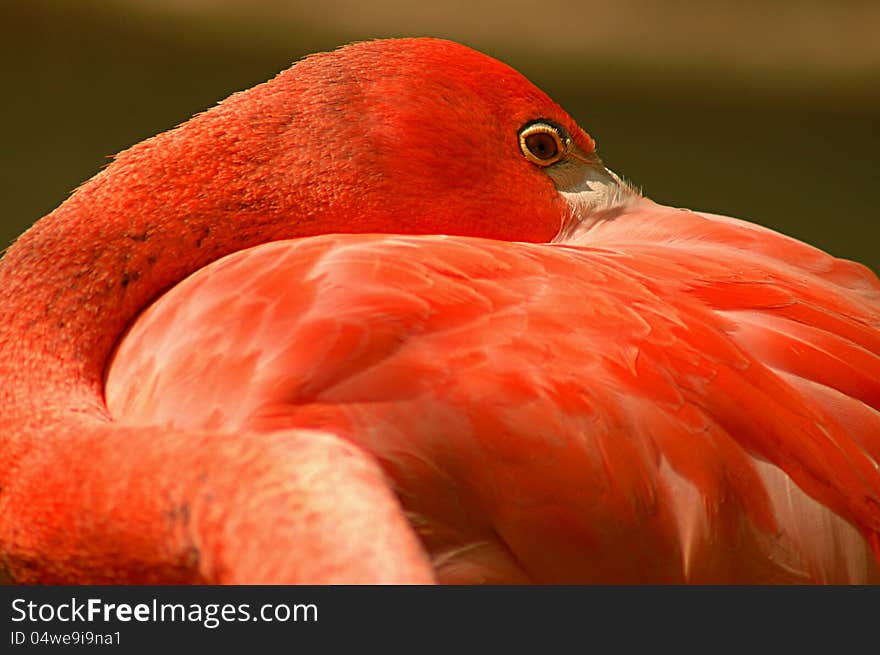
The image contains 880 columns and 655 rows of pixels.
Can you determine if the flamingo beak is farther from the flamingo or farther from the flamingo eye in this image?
the flamingo

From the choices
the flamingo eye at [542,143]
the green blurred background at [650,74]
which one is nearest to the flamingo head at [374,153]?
the flamingo eye at [542,143]

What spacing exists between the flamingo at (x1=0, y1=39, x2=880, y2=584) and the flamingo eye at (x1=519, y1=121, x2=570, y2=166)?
225 millimetres

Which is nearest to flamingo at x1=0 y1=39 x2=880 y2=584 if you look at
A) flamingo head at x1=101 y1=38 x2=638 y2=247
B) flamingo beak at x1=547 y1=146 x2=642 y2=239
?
flamingo head at x1=101 y1=38 x2=638 y2=247

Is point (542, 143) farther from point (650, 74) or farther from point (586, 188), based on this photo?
point (650, 74)

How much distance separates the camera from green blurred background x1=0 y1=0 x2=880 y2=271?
253 centimetres

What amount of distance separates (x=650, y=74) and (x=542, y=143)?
170cm

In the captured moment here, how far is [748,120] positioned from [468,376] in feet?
7.66

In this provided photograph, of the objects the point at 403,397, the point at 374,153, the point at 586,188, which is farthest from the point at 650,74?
the point at 403,397

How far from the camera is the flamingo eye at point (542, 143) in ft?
4.19

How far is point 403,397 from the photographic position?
2.65 ft

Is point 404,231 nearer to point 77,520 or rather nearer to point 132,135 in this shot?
point 77,520

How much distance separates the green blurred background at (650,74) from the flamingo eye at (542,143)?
4.55 feet

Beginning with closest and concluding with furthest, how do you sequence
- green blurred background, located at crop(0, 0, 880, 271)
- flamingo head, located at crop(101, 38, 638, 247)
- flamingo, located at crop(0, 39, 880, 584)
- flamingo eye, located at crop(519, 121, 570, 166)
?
flamingo, located at crop(0, 39, 880, 584) → flamingo head, located at crop(101, 38, 638, 247) → flamingo eye, located at crop(519, 121, 570, 166) → green blurred background, located at crop(0, 0, 880, 271)

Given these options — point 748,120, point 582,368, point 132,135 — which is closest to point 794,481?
point 582,368
